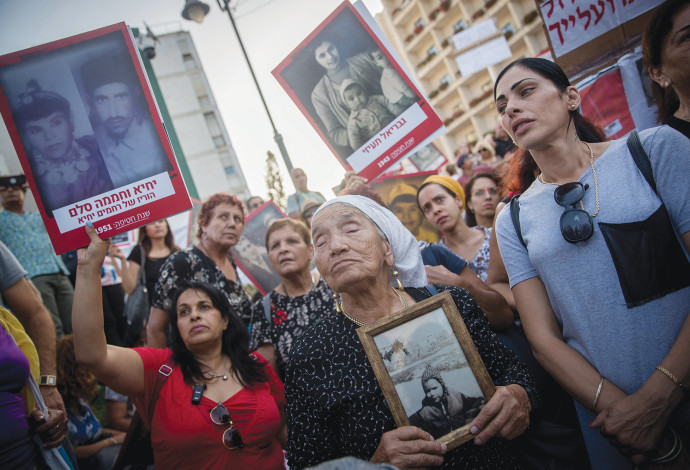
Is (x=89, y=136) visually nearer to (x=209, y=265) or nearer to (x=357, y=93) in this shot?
(x=209, y=265)

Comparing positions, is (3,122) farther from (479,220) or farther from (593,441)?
(479,220)

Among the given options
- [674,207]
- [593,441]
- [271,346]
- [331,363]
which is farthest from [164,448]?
[674,207]

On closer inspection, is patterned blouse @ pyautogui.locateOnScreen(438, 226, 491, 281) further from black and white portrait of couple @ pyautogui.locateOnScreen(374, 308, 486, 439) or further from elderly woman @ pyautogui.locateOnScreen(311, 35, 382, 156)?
black and white portrait of couple @ pyautogui.locateOnScreen(374, 308, 486, 439)

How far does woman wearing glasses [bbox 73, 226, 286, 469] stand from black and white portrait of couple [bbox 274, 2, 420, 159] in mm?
1828

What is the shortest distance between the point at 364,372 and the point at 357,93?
2437 millimetres

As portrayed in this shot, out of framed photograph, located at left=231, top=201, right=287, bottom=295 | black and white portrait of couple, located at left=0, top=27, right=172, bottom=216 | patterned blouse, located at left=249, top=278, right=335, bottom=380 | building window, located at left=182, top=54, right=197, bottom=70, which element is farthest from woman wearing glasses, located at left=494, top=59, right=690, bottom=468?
building window, located at left=182, top=54, right=197, bottom=70

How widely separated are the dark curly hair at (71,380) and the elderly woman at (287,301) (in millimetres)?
2141

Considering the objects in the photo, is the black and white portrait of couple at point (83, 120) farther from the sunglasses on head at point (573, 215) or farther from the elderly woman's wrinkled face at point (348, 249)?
the sunglasses on head at point (573, 215)

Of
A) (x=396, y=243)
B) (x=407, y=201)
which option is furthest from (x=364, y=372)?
(x=407, y=201)

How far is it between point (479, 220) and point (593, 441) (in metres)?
2.73

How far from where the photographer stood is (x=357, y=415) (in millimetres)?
1682

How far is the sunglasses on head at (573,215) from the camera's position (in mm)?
1745

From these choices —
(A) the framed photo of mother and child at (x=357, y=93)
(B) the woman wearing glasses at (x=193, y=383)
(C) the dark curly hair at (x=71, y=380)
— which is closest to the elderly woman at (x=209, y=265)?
(B) the woman wearing glasses at (x=193, y=383)

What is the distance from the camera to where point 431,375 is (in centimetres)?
156
